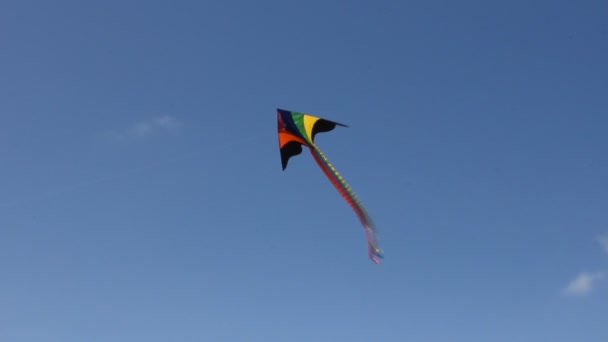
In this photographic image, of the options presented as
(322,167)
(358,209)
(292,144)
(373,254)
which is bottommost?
(373,254)

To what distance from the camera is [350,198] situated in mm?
30703

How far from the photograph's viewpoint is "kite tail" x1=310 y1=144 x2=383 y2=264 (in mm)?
28241

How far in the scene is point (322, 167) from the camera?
33.3 metres

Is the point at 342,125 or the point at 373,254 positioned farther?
the point at 342,125

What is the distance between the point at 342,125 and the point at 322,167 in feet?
7.79

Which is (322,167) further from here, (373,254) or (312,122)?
(373,254)

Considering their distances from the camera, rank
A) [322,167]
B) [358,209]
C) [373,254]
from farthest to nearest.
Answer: [322,167], [358,209], [373,254]

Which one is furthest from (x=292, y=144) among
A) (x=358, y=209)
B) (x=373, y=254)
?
(x=373, y=254)

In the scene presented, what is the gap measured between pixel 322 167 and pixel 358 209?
4132mm

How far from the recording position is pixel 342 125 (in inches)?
1328

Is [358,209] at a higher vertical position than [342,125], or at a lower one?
lower

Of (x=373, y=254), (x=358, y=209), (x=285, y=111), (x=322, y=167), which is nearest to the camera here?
(x=373, y=254)

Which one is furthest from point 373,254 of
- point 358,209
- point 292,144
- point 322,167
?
point 292,144

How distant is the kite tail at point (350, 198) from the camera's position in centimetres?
2824
